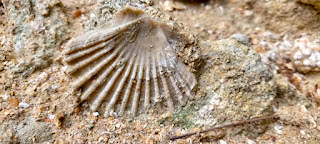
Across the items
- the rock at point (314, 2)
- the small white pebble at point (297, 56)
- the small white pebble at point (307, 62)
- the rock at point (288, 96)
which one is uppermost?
the rock at point (314, 2)

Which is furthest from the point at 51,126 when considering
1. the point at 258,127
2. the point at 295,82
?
the point at 295,82

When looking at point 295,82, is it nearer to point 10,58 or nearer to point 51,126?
point 51,126

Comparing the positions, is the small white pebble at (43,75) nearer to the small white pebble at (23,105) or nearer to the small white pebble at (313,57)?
the small white pebble at (23,105)

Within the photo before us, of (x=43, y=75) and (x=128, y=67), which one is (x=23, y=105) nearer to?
(x=43, y=75)

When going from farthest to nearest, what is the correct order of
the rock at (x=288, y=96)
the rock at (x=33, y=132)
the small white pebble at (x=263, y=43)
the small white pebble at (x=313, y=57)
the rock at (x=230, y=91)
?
the small white pebble at (x=263, y=43) → the small white pebble at (x=313, y=57) → the rock at (x=288, y=96) → the rock at (x=230, y=91) → the rock at (x=33, y=132)

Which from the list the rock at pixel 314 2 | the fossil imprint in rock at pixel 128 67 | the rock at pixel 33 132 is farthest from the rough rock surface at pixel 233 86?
the rock at pixel 33 132

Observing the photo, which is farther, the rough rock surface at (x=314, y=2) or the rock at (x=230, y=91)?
the rough rock surface at (x=314, y=2)

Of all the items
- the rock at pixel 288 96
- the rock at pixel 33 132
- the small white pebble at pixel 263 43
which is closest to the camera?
the rock at pixel 33 132
